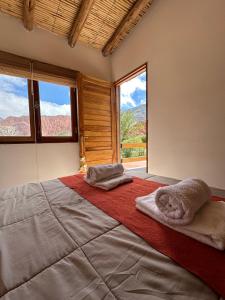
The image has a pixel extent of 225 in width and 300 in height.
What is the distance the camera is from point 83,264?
1.41ft

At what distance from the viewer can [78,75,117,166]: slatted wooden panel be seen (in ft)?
8.04

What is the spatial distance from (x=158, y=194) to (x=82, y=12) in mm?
2413

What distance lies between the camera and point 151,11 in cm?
204

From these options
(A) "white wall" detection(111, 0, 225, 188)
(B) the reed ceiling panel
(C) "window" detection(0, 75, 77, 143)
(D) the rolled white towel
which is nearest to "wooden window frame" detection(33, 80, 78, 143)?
(C) "window" detection(0, 75, 77, 143)

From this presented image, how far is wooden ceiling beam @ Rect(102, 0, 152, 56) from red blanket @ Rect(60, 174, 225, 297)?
2364 mm

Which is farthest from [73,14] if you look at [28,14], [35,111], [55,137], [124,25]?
[55,137]

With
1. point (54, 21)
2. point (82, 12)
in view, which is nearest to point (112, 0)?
point (82, 12)

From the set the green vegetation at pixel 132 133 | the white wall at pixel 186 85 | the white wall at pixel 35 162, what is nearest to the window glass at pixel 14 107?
the white wall at pixel 35 162

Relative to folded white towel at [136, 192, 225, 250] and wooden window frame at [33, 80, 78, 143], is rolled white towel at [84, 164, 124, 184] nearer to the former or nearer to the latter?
folded white towel at [136, 192, 225, 250]

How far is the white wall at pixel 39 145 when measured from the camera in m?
1.98

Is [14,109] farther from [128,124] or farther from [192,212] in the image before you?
[128,124]

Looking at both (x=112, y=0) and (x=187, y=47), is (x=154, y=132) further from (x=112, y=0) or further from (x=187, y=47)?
(x=112, y=0)

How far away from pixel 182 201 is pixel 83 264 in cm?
39

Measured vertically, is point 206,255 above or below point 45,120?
below
